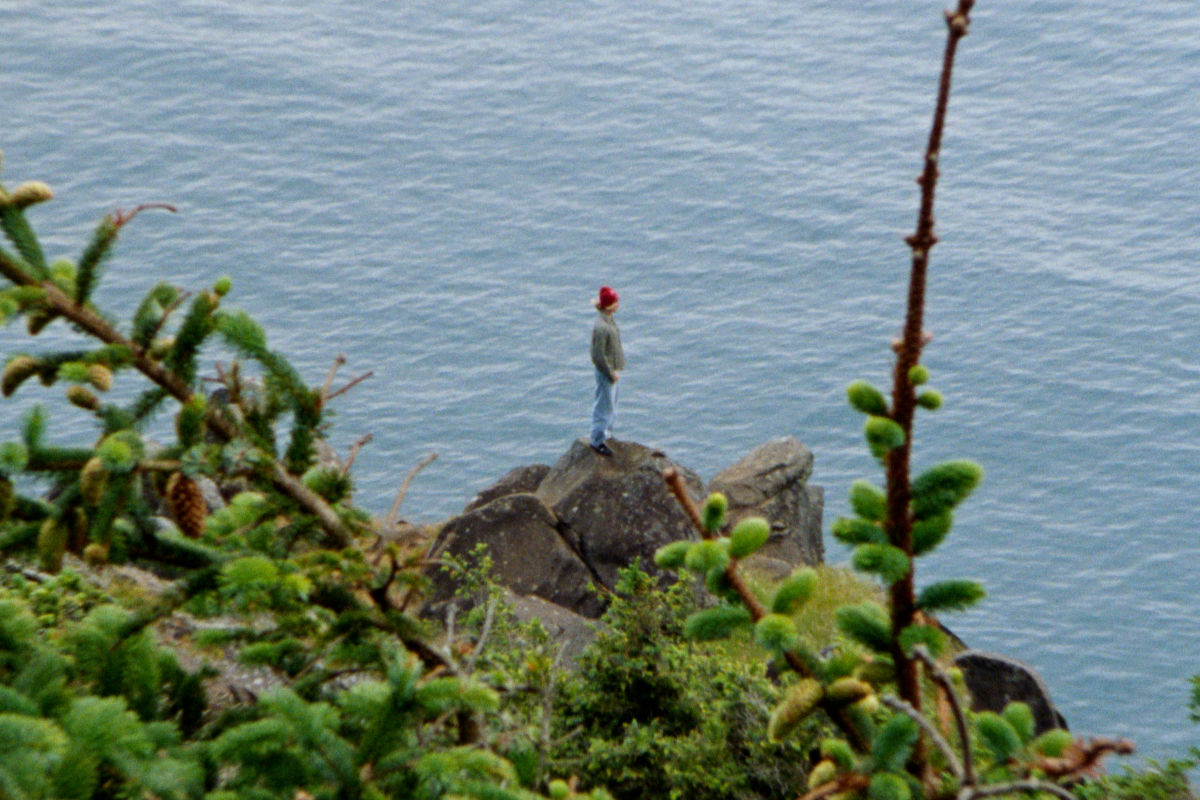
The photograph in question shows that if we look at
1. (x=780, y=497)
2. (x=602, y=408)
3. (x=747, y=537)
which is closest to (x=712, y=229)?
(x=780, y=497)

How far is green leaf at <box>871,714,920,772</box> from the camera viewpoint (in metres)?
4.81

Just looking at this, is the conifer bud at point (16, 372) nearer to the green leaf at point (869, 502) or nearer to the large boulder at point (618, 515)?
the green leaf at point (869, 502)

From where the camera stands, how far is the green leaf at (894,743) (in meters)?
4.81

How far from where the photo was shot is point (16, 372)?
501 centimetres

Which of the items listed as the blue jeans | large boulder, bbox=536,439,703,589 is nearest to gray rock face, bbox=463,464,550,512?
large boulder, bbox=536,439,703,589

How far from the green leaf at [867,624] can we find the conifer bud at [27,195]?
3.29 m

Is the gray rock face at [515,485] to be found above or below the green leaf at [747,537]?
below

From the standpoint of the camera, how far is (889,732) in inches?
190

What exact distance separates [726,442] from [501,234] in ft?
54.0

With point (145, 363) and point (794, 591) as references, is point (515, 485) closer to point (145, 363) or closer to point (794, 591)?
point (145, 363)

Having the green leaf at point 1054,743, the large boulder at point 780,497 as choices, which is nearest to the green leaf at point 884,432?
the green leaf at point 1054,743

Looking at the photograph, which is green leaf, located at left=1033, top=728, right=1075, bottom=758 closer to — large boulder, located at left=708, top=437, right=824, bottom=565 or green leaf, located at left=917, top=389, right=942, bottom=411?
green leaf, located at left=917, top=389, right=942, bottom=411

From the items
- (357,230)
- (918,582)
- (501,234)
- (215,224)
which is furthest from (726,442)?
(215,224)

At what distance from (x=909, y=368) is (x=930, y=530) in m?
0.70
